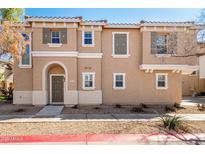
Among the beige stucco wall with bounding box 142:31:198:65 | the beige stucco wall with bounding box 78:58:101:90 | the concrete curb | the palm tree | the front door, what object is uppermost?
the palm tree

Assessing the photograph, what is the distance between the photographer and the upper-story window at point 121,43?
64.5 feet

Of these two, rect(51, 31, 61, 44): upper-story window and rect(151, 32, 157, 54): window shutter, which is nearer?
rect(51, 31, 61, 44): upper-story window

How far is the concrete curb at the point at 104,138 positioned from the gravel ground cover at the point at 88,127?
616 millimetres

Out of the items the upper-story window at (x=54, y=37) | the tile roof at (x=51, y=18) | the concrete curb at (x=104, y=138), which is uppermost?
the tile roof at (x=51, y=18)

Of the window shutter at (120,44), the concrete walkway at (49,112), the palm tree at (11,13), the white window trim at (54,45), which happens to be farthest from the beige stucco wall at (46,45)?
the palm tree at (11,13)

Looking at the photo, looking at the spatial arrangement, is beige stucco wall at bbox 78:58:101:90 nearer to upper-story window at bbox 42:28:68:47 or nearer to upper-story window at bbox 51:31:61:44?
upper-story window at bbox 42:28:68:47

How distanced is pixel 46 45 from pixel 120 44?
19.9ft

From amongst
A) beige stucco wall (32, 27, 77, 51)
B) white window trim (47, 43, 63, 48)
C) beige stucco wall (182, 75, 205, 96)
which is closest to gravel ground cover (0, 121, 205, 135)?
beige stucco wall (32, 27, 77, 51)

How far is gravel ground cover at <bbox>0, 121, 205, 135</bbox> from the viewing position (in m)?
10.0

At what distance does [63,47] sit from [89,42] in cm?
221

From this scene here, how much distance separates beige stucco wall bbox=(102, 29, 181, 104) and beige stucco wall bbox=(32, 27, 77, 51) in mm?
2608

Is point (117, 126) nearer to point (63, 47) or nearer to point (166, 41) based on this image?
point (63, 47)

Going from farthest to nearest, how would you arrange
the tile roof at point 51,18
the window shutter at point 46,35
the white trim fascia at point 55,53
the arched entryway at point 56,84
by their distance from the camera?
the arched entryway at point 56,84 < the window shutter at point 46,35 < the white trim fascia at point 55,53 < the tile roof at point 51,18

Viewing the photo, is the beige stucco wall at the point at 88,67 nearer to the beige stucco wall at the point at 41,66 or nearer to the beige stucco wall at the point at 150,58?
the beige stucco wall at the point at 41,66
